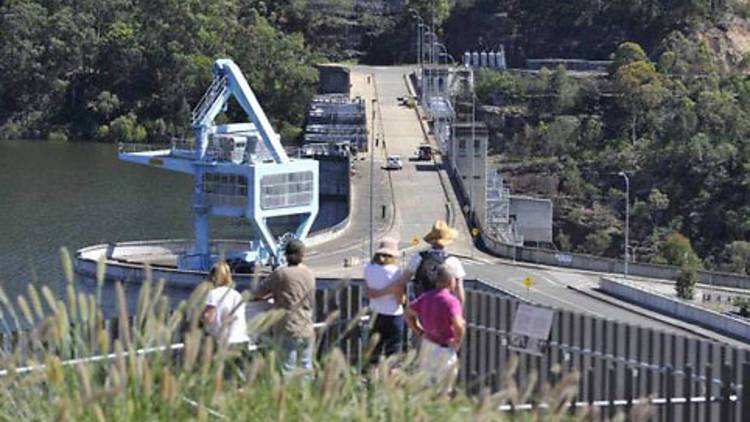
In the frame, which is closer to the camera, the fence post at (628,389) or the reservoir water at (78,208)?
the fence post at (628,389)

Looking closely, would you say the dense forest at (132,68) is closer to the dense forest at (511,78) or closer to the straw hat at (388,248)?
the dense forest at (511,78)

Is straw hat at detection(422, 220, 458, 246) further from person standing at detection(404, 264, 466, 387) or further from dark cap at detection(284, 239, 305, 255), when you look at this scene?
dark cap at detection(284, 239, 305, 255)

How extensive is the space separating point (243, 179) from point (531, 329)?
35.2 m

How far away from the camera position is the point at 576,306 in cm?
4209

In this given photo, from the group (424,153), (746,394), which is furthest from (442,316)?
(424,153)

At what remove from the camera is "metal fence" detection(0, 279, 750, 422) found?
494 inches

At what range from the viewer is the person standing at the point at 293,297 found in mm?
11445

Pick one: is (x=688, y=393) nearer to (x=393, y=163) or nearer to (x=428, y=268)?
(x=428, y=268)

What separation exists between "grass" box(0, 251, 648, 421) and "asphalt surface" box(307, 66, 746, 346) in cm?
2335

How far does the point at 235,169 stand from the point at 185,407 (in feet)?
133

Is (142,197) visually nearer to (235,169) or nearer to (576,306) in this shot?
(235,169)

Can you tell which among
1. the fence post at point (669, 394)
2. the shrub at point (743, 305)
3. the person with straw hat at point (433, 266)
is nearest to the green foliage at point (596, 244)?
the shrub at point (743, 305)

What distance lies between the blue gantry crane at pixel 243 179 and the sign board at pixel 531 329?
33738 mm

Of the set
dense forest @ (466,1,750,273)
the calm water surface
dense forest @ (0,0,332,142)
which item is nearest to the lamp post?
dense forest @ (0,0,332,142)
